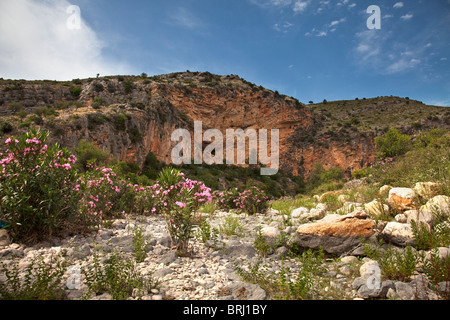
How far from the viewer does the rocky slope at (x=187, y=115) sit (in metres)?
20.6

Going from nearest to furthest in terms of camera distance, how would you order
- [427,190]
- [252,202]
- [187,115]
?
[427,190] → [252,202] → [187,115]

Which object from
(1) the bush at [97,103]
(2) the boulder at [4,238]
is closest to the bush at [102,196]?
(2) the boulder at [4,238]

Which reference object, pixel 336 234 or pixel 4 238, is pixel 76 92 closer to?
pixel 4 238

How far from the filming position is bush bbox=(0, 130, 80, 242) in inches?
148

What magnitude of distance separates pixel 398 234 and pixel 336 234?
0.90m

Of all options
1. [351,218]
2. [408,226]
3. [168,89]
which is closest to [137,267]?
[351,218]

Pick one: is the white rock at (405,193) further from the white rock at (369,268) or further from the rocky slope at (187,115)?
the rocky slope at (187,115)

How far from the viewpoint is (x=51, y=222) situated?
3967 millimetres

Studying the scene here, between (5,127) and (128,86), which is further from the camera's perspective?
(128,86)

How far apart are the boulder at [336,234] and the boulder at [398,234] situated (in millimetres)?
205

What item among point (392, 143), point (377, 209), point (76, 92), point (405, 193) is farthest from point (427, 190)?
point (76, 92)

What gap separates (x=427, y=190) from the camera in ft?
15.2
